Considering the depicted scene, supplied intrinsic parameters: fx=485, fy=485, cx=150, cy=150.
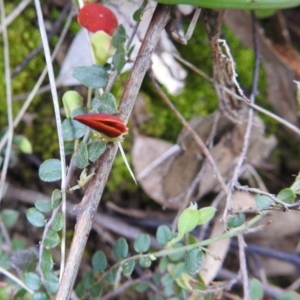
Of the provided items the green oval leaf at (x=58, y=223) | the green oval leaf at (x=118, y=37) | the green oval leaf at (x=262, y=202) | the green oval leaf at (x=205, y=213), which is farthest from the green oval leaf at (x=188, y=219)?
the green oval leaf at (x=118, y=37)

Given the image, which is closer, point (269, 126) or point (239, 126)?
point (239, 126)

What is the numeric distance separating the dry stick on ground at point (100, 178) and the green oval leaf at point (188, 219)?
0.17m

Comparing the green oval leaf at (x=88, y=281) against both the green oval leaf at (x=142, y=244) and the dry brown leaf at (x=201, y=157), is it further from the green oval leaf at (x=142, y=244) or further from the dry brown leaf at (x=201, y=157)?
the dry brown leaf at (x=201, y=157)

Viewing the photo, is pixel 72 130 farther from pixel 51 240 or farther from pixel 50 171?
pixel 51 240

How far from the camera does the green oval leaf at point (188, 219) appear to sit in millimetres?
916

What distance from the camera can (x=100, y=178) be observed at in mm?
864

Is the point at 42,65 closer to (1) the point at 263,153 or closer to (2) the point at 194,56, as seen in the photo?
(2) the point at 194,56

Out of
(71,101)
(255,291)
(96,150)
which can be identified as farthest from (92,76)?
(255,291)

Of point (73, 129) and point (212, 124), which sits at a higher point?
point (73, 129)

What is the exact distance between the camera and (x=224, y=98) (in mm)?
1213

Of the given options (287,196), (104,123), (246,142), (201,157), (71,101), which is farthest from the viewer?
(201,157)

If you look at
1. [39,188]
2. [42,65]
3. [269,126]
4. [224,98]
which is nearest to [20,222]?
[39,188]

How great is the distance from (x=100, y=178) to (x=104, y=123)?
123 mm

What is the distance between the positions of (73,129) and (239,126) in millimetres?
582
